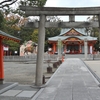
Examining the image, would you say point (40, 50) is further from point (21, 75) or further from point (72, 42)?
point (72, 42)

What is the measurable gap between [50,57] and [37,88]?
2984 cm

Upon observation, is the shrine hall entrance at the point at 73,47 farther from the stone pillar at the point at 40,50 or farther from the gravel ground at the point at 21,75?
the stone pillar at the point at 40,50

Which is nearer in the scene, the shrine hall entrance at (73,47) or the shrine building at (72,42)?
the shrine building at (72,42)

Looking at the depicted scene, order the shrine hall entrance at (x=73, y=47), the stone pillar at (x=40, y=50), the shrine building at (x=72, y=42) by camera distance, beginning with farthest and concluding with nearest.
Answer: the shrine hall entrance at (x=73, y=47)
the shrine building at (x=72, y=42)
the stone pillar at (x=40, y=50)

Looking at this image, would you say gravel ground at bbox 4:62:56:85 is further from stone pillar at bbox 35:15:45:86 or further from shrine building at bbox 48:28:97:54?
shrine building at bbox 48:28:97:54

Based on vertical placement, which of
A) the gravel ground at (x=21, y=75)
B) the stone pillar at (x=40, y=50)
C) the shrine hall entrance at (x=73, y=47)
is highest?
the shrine hall entrance at (x=73, y=47)

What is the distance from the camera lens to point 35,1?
1359 cm

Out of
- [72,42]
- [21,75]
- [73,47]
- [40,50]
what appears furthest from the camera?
→ [73,47]

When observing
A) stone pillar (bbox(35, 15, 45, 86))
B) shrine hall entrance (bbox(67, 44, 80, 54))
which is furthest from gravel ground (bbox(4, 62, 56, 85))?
shrine hall entrance (bbox(67, 44, 80, 54))

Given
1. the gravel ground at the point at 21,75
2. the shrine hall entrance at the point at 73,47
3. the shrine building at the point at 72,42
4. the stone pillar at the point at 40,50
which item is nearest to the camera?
the stone pillar at the point at 40,50

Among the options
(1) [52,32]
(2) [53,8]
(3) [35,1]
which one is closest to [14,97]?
(2) [53,8]

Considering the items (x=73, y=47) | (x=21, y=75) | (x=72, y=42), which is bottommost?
(x=21, y=75)

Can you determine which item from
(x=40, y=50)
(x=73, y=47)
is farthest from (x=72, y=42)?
(x=40, y=50)

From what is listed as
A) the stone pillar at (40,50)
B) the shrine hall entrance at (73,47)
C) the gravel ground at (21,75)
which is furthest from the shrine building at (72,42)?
the stone pillar at (40,50)
